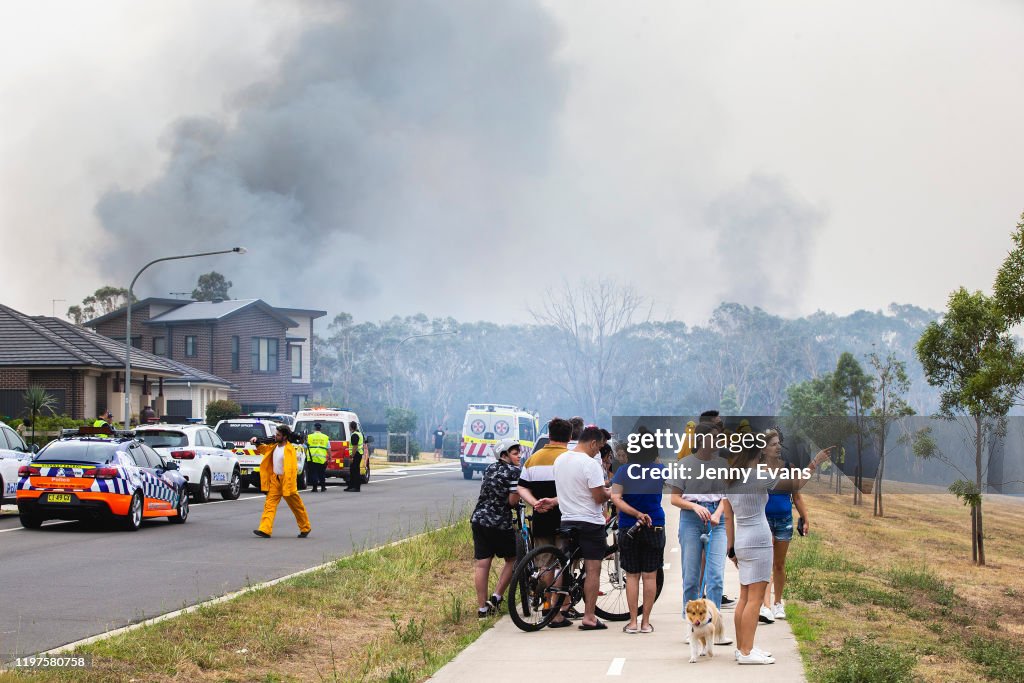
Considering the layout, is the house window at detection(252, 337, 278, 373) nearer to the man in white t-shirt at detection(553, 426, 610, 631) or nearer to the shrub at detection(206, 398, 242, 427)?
the shrub at detection(206, 398, 242, 427)

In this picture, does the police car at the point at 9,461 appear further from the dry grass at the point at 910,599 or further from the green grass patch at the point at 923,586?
the green grass patch at the point at 923,586

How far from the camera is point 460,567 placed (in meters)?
16.8

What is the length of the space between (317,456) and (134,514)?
12.7 meters

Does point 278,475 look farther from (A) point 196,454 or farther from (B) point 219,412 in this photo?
(B) point 219,412

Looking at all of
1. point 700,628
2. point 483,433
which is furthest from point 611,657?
point 483,433

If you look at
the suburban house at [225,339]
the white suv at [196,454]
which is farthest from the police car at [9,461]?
the suburban house at [225,339]

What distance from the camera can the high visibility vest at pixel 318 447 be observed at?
1284 inches

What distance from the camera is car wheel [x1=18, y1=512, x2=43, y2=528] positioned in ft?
66.1

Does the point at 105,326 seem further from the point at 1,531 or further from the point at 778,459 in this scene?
the point at 778,459

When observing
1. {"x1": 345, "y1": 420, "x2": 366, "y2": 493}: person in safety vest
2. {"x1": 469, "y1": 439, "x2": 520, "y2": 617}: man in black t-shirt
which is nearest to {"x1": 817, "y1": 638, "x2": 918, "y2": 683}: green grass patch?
{"x1": 469, "y1": 439, "x2": 520, "y2": 617}: man in black t-shirt

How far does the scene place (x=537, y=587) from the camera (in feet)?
36.3

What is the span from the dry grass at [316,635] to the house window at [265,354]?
60.0 meters

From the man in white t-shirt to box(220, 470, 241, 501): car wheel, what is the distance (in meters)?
19.7

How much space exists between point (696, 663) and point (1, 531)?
14.5 meters
